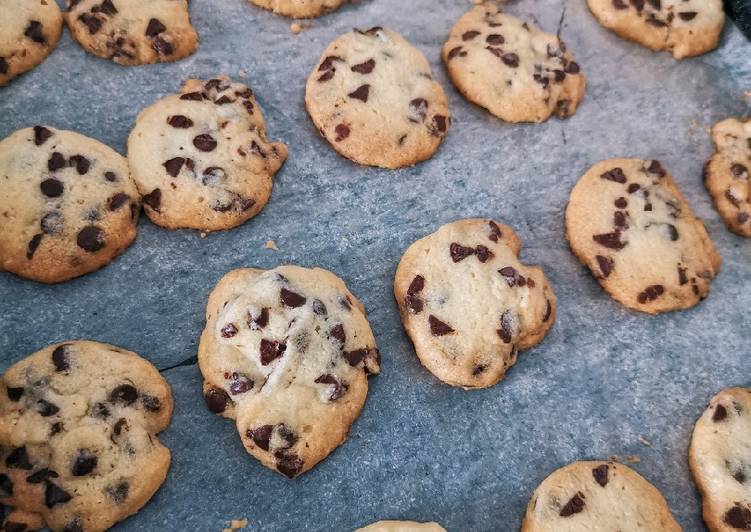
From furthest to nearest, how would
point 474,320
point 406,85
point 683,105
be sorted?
point 683,105 < point 406,85 < point 474,320

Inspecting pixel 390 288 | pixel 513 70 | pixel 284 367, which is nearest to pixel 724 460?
pixel 390 288

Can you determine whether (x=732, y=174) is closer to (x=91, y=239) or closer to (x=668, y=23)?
(x=668, y=23)

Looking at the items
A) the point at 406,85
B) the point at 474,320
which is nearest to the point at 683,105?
the point at 406,85

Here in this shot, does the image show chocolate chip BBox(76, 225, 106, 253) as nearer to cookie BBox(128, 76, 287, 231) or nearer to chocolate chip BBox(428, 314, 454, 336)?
cookie BBox(128, 76, 287, 231)

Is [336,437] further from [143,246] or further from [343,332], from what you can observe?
[143,246]

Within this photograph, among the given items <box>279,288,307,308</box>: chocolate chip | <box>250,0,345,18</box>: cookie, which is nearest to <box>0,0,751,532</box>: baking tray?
<box>250,0,345,18</box>: cookie
